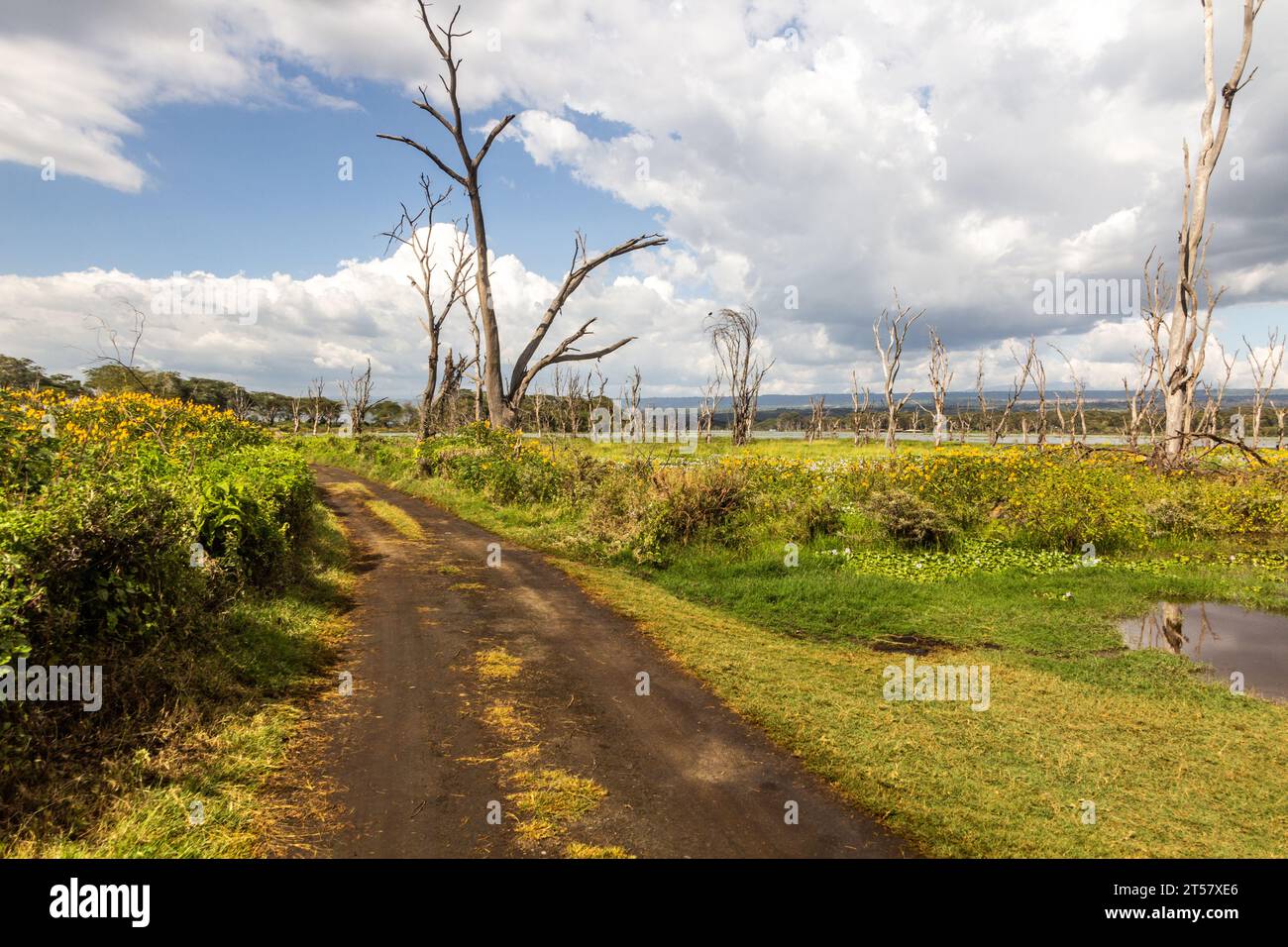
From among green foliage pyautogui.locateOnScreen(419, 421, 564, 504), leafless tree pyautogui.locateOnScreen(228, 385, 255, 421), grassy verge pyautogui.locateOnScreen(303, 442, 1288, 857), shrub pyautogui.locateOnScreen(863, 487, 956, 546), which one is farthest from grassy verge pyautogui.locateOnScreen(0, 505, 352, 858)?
leafless tree pyautogui.locateOnScreen(228, 385, 255, 421)

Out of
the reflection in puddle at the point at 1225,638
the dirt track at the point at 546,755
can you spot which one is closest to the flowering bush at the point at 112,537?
the dirt track at the point at 546,755

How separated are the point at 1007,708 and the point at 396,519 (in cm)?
1500

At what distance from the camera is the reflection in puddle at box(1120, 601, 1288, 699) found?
23.8 feet

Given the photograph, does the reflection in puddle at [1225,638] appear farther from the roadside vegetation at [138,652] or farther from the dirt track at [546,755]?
the roadside vegetation at [138,652]

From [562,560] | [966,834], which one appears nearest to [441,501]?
[562,560]

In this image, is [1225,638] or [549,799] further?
[1225,638]

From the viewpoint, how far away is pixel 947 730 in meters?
5.68

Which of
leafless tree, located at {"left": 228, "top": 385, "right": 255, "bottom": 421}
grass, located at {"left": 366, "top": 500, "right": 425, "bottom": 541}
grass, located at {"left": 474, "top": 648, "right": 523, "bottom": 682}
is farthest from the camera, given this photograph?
leafless tree, located at {"left": 228, "top": 385, "right": 255, "bottom": 421}

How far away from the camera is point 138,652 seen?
17.3 ft

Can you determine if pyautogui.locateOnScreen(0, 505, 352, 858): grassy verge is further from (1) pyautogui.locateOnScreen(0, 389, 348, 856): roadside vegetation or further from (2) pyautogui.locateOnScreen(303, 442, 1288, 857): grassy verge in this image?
(2) pyautogui.locateOnScreen(303, 442, 1288, 857): grassy verge

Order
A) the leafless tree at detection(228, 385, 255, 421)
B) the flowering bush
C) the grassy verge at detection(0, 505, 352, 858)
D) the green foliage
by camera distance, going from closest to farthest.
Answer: the grassy verge at detection(0, 505, 352, 858)
the flowering bush
the green foliage
the leafless tree at detection(228, 385, 255, 421)

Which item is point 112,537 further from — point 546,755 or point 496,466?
point 496,466

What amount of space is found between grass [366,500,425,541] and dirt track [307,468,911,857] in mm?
6242

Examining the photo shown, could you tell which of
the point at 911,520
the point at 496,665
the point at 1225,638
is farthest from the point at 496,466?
the point at 1225,638
